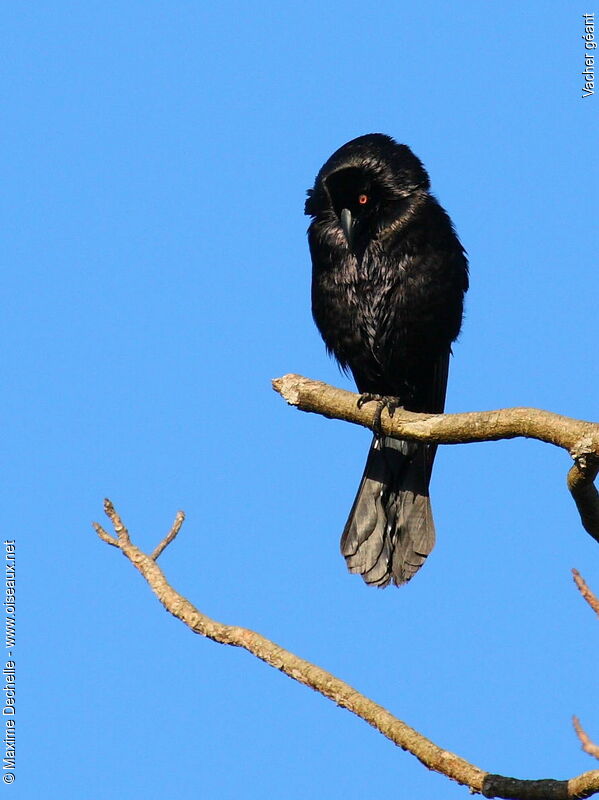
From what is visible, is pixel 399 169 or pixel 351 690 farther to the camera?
pixel 399 169

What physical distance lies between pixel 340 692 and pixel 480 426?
3.58 ft

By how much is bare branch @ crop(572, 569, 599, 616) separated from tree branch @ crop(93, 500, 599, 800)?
668 mm

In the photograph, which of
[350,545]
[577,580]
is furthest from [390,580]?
[577,580]

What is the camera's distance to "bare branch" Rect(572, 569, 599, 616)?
10.1ft

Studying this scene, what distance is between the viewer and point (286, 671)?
4.11 meters

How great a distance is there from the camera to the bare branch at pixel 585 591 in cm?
307

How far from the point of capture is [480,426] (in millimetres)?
4340

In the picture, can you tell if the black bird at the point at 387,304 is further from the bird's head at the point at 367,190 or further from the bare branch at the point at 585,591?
the bare branch at the point at 585,591

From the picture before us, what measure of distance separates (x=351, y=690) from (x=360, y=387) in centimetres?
345

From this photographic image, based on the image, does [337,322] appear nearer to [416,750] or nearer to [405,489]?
[405,489]

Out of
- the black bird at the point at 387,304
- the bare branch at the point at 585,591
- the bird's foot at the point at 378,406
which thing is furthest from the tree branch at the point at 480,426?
the black bird at the point at 387,304

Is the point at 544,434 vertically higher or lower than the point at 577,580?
higher

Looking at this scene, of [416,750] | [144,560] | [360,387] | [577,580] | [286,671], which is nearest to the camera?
[577,580]

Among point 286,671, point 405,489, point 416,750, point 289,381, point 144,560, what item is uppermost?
point 405,489
